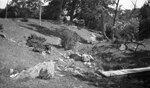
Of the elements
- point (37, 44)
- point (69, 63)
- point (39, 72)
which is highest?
point (37, 44)

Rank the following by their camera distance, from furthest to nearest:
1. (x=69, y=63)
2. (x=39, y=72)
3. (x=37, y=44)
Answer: (x=37, y=44)
(x=69, y=63)
(x=39, y=72)

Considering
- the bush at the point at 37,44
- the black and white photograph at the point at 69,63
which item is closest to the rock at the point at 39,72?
the black and white photograph at the point at 69,63

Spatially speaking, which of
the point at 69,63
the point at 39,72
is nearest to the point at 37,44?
the point at 69,63

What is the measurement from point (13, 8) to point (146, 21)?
23.8 meters

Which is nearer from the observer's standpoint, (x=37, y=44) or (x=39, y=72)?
(x=39, y=72)

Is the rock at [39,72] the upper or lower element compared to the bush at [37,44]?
lower

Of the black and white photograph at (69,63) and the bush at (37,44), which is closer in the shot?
the black and white photograph at (69,63)

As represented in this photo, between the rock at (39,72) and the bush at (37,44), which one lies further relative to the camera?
the bush at (37,44)

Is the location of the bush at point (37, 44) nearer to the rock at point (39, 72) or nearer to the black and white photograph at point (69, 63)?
the black and white photograph at point (69, 63)

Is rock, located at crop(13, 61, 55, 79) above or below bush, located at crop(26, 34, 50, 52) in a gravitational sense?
below

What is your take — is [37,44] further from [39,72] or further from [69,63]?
[39,72]

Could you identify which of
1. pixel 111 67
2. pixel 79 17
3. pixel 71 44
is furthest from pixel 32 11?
pixel 111 67

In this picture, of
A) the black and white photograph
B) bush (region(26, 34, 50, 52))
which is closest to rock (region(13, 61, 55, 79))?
the black and white photograph

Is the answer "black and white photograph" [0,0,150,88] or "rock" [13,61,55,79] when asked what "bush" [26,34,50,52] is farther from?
"rock" [13,61,55,79]
